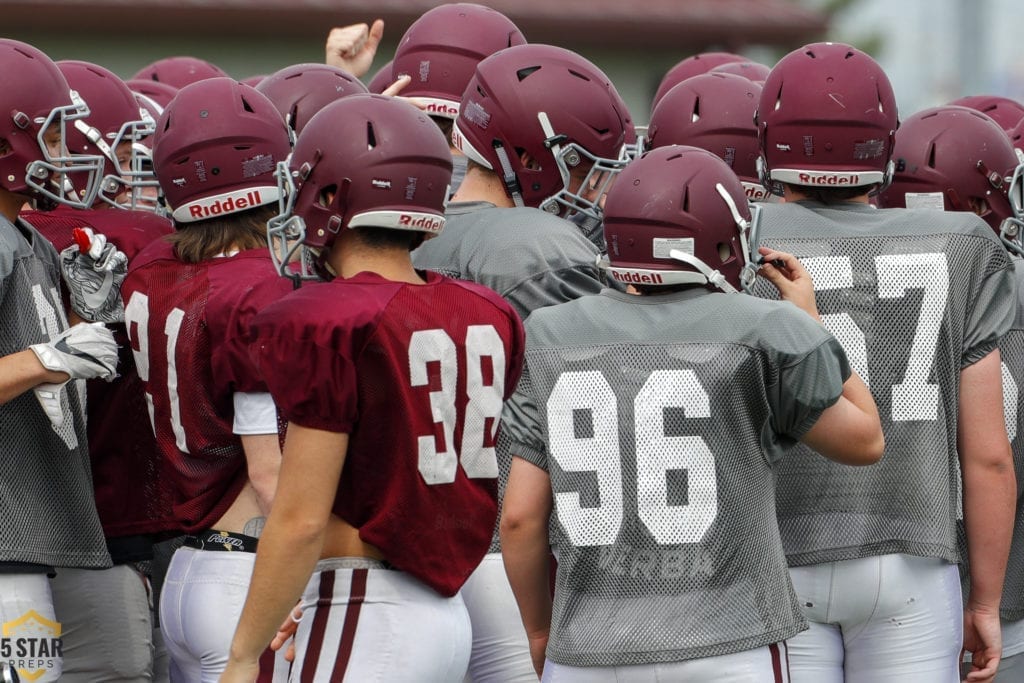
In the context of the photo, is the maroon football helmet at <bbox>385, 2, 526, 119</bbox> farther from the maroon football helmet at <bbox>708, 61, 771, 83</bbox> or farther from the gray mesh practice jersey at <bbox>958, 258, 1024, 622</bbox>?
the gray mesh practice jersey at <bbox>958, 258, 1024, 622</bbox>

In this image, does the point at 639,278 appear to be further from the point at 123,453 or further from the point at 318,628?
the point at 123,453

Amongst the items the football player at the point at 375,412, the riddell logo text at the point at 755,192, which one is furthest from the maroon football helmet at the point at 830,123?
the football player at the point at 375,412

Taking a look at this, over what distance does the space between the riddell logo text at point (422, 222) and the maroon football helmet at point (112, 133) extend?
5.32 ft

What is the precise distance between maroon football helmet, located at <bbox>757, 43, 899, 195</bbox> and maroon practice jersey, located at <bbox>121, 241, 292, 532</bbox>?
1.39m

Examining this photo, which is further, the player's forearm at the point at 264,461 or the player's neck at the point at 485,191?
the player's neck at the point at 485,191

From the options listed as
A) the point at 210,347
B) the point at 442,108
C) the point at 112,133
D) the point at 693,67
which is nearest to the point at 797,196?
the point at 442,108

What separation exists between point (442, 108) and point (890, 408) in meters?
2.02

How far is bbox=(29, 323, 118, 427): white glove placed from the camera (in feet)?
12.6

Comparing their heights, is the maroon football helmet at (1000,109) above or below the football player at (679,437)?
below

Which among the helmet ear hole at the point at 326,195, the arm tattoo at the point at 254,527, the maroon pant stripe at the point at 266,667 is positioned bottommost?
the maroon pant stripe at the point at 266,667

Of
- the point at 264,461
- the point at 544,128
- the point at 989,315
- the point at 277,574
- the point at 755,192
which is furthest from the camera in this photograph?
the point at 755,192

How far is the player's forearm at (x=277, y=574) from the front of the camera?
304 centimetres

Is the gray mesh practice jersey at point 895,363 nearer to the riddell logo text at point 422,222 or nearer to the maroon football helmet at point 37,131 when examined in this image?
the riddell logo text at point 422,222

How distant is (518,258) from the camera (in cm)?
405
